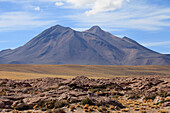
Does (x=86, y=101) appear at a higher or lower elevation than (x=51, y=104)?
higher

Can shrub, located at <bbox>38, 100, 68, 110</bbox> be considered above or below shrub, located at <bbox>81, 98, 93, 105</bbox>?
below

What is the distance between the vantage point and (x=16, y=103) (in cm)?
1745

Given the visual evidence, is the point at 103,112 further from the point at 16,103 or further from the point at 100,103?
the point at 16,103

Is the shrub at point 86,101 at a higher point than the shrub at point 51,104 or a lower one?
higher

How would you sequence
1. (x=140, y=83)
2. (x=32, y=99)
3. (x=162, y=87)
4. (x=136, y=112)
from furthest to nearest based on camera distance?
(x=140, y=83) < (x=162, y=87) < (x=32, y=99) < (x=136, y=112)

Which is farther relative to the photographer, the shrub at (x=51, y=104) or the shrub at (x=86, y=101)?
the shrub at (x=86, y=101)

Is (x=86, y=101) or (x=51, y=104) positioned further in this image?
(x=86, y=101)

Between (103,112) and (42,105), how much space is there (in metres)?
4.37

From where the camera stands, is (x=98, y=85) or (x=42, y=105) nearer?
(x=42, y=105)

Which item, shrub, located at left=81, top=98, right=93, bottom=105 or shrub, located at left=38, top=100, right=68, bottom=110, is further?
shrub, located at left=81, top=98, right=93, bottom=105

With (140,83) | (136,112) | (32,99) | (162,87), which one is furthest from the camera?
(140,83)

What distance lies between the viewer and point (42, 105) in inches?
676

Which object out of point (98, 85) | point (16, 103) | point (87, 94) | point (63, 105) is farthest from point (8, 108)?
point (98, 85)

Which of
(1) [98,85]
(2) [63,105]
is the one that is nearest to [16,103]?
(2) [63,105]
